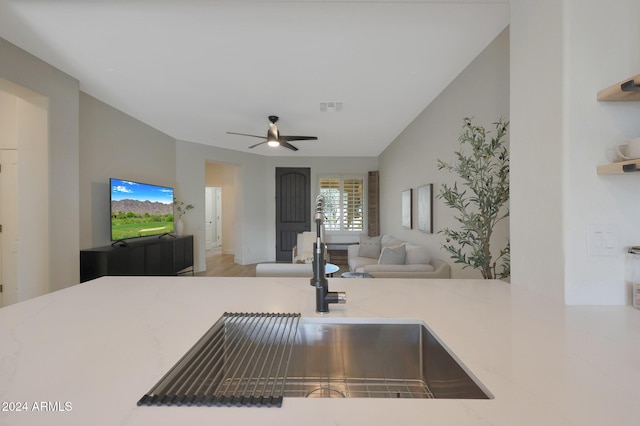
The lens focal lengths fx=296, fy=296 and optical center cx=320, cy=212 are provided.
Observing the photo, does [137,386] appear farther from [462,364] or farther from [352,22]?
[352,22]

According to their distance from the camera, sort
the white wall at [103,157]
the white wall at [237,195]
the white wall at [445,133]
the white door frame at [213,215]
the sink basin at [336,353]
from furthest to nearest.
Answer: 1. the white door frame at [213,215]
2. the white wall at [237,195]
3. the white wall at [103,157]
4. the white wall at [445,133]
5. the sink basin at [336,353]

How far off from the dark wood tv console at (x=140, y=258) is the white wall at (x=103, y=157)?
1.19ft

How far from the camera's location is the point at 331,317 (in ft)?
3.22

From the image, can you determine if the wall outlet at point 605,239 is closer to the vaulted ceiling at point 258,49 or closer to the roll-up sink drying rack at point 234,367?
the roll-up sink drying rack at point 234,367

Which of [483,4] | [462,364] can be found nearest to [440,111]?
[483,4]

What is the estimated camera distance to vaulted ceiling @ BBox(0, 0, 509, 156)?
2.10 meters

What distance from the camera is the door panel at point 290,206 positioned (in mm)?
7148

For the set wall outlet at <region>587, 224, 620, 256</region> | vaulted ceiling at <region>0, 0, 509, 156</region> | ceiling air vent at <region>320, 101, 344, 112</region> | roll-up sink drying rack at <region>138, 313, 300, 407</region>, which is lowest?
roll-up sink drying rack at <region>138, 313, 300, 407</region>

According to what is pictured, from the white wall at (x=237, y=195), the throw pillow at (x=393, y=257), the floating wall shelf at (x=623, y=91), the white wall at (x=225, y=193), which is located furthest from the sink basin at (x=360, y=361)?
the white wall at (x=225, y=193)

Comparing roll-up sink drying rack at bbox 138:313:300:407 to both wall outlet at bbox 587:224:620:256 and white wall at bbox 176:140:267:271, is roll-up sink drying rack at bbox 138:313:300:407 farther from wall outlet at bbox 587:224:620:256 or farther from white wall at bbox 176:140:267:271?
white wall at bbox 176:140:267:271

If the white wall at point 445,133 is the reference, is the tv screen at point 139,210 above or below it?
below

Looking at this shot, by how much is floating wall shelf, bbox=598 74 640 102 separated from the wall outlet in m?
0.44

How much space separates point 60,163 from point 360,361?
3602 millimetres

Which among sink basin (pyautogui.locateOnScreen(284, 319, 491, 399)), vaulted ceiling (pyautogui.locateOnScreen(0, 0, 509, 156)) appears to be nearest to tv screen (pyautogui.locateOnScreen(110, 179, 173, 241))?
vaulted ceiling (pyautogui.locateOnScreen(0, 0, 509, 156))
